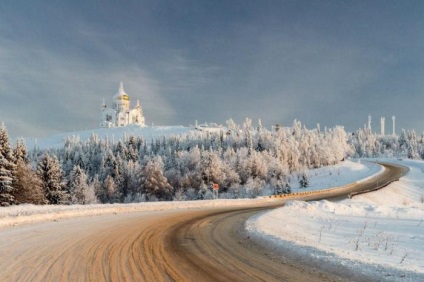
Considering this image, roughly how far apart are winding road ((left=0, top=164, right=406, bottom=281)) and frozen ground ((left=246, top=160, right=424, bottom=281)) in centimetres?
79

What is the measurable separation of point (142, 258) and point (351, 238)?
31.4ft

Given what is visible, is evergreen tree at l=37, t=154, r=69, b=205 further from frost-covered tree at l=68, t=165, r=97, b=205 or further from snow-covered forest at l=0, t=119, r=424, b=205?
frost-covered tree at l=68, t=165, r=97, b=205

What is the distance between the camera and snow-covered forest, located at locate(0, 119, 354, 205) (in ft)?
160

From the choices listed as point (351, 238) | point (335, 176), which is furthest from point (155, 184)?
point (351, 238)

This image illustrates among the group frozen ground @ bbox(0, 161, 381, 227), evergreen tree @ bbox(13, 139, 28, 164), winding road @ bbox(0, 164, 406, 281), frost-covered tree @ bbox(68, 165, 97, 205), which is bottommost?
frost-covered tree @ bbox(68, 165, 97, 205)

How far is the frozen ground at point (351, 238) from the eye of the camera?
8492 millimetres

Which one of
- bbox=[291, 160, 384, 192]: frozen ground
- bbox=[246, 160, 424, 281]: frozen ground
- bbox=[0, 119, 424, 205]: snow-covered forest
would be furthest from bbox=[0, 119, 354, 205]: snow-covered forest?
bbox=[246, 160, 424, 281]: frozen ground

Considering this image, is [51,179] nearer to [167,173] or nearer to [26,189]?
[26,189]

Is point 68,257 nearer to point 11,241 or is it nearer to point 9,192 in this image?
point 11,241

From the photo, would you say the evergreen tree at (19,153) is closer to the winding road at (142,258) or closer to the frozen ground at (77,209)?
the frozen ground at (77,209)

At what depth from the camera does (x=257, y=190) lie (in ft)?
319

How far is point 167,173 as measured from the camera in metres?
113

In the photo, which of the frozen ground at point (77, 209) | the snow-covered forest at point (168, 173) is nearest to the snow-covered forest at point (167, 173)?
the snow-covered forest at point (168, 173)

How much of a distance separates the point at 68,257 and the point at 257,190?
89.4 m
